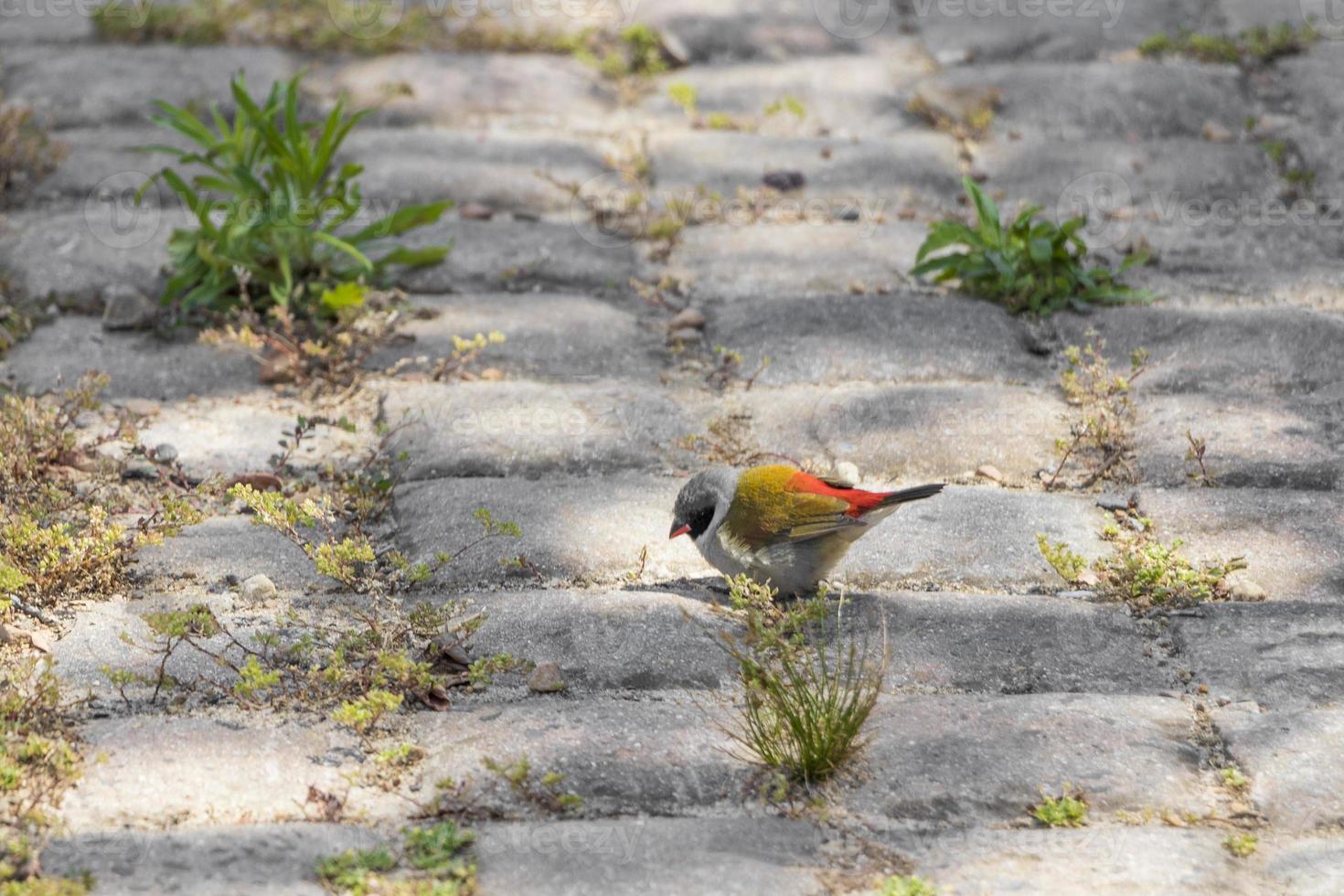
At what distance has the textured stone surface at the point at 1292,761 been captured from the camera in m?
2.84

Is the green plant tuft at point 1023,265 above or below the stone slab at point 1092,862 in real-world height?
above

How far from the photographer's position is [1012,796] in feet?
9.50

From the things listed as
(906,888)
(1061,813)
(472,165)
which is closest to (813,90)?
(472,165)

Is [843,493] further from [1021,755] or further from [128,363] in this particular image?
[128,363]

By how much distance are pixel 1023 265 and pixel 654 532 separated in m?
2.25

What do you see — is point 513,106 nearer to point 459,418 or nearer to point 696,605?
point 459,418

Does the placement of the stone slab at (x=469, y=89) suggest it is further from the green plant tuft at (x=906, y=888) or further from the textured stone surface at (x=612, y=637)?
the green plant tuft at (x=906, y=888)

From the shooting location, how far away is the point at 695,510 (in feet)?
12.0

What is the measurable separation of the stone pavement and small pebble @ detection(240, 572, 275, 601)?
0.15 feet

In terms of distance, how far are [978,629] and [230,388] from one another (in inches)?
117

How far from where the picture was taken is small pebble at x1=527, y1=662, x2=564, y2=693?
10.8 feet

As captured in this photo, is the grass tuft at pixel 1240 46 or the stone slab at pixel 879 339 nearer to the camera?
the stone slab at pixel 879 339

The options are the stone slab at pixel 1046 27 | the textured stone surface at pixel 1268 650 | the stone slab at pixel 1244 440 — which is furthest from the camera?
the stone slab at pixel 1046 27

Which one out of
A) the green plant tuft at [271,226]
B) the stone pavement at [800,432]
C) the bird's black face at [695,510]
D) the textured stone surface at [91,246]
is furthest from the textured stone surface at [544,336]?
the bird's black face at [695,510]
